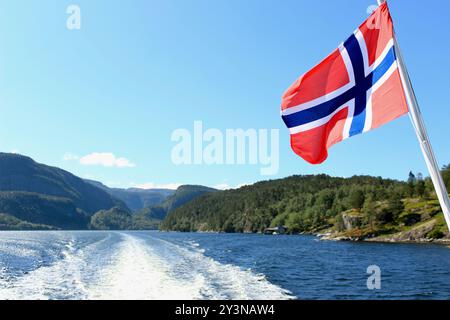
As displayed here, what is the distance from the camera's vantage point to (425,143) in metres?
8.24

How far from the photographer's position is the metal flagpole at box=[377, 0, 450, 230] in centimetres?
816

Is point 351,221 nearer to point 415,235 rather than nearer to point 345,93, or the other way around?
point 415,235

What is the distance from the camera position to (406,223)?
157000 millimetres

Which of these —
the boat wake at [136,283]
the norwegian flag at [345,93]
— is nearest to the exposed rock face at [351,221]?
the boat wake at [136,283]

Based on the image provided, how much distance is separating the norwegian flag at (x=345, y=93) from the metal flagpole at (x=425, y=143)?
3.02ft

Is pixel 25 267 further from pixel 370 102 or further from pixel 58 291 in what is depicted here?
pixel 370 102

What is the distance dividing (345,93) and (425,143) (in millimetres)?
3213

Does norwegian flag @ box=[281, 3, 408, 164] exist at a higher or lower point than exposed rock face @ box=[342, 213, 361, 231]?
higher

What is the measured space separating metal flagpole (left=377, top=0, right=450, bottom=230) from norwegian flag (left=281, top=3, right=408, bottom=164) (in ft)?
3.02

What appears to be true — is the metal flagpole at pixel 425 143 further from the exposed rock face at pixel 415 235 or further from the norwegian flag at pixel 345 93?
the exposed rock face at pixel 415 235

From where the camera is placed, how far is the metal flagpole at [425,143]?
8.16 metres

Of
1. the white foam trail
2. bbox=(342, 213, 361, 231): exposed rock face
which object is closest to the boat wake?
the white foam trail

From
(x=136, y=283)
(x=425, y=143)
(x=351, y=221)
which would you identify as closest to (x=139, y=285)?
(x=136, y=283)

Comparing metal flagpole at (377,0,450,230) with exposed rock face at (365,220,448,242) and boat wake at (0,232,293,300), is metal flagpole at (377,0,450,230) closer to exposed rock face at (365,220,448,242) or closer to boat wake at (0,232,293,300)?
boat wake at (0,232,293,300)
